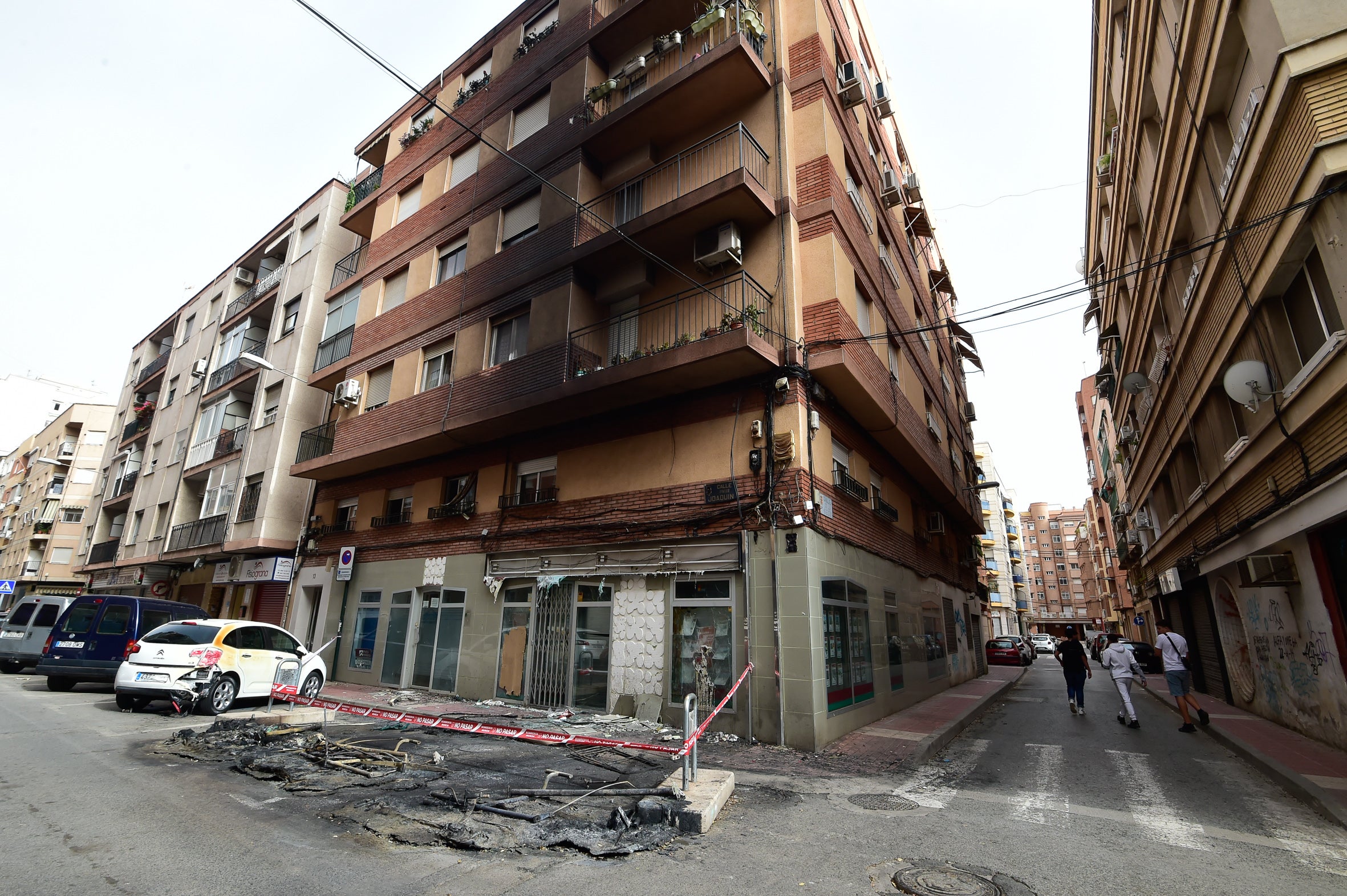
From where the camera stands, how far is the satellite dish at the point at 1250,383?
8.55 m

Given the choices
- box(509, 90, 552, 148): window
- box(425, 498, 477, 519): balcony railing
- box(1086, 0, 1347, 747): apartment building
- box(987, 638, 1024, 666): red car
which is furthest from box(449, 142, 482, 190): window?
box(987, 638, 1024, 666): red car

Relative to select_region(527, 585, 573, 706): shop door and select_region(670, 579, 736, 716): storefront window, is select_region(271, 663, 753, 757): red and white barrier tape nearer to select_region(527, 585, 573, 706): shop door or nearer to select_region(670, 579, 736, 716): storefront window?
select_region(670, 579, 736, 716): storefront window

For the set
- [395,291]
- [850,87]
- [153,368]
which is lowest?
[395,291]

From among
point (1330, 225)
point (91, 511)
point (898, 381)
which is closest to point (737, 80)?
point (898, 381)

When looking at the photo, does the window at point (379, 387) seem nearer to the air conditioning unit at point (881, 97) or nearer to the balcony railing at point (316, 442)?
the balcony railing at point (316, 442)

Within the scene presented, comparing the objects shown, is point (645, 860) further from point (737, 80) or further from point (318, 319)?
point (318, 319)

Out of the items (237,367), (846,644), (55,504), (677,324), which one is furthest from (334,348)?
(55,504)

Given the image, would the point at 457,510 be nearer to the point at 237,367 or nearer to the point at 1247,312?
the point at 1247,312

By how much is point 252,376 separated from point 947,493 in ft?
80.5

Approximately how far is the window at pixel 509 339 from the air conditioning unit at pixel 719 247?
14.1ft

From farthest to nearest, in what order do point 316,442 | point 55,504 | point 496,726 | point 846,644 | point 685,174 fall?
point 55,504
point 316,442
point 685,174
point 846,644
point 496,726

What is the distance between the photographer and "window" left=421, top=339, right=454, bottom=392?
49.5 ft

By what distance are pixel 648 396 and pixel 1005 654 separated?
29.4m

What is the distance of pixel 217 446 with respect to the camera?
23.1 m
